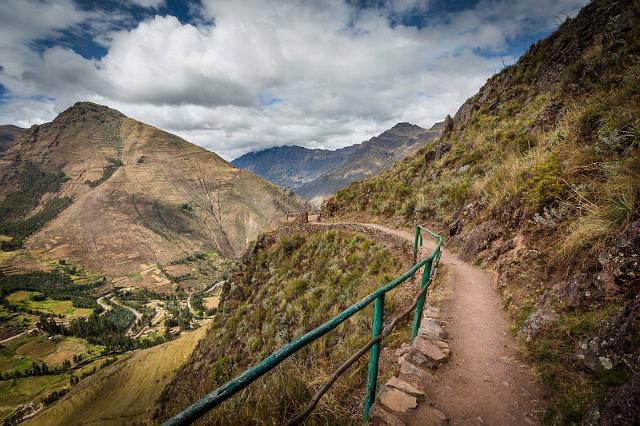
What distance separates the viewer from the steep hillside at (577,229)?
126 inches

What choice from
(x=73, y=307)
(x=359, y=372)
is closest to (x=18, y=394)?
(x=73, y=307)

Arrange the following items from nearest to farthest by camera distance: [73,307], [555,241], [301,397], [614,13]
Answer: [301,397] → [555,241] → [614,13] → [73,307]

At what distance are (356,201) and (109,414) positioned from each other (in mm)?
96397

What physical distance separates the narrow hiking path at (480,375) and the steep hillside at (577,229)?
28 centimetres

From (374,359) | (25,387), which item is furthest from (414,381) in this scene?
(25,387)

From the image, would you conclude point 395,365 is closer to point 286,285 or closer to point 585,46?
point 286,285

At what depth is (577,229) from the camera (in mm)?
5453

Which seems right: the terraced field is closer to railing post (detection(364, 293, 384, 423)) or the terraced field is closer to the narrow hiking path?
the narrow hiking path

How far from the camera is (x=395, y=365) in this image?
4957 mm

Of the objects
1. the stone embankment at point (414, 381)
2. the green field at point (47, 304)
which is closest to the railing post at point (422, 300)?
the stone embankment at point (414, 381)

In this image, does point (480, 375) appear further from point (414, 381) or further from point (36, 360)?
point (36, 360)

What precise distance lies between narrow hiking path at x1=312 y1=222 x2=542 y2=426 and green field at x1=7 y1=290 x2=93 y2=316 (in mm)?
221916

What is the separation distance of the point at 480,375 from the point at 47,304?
253 meters

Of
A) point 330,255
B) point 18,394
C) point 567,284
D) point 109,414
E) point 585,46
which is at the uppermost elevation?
point 585,46
